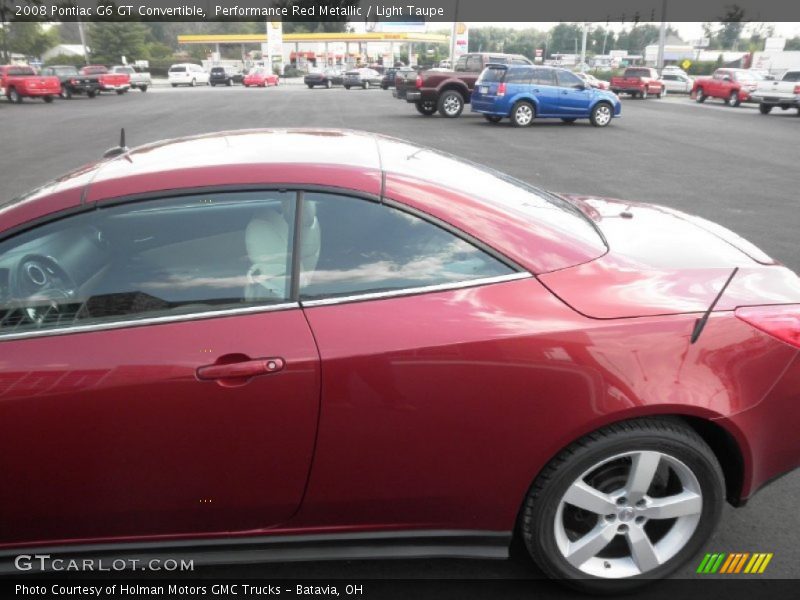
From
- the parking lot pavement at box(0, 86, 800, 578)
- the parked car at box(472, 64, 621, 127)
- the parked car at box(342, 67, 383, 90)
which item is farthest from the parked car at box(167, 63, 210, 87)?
the parked car at box(472, 64, 621, 127)

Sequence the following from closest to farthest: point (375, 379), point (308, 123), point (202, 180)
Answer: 1. point (375, 379)
2. point (202, 180)
3. point (308, 123)

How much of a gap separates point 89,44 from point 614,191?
92.4 m

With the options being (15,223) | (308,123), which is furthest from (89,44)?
(15,223)

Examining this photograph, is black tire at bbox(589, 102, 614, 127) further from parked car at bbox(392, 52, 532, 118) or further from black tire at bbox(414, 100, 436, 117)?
black tire at bbox(414, 100, 436, 117)

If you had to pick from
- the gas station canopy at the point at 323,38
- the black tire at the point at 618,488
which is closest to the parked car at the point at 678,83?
the gas station canopy at the point at 323,38

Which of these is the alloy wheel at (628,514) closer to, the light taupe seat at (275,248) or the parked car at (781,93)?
the light taupe seat at (275,248)

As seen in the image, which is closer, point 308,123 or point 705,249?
point 705,249

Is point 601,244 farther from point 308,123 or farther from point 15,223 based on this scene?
point 308,123

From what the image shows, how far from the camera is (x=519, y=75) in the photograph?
61.5 feet

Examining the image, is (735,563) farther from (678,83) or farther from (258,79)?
(258,79)

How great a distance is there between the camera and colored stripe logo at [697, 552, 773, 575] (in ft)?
8.25

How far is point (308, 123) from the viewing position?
61.0ft

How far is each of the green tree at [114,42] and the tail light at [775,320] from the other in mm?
84563

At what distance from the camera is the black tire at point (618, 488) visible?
7.09 feet
